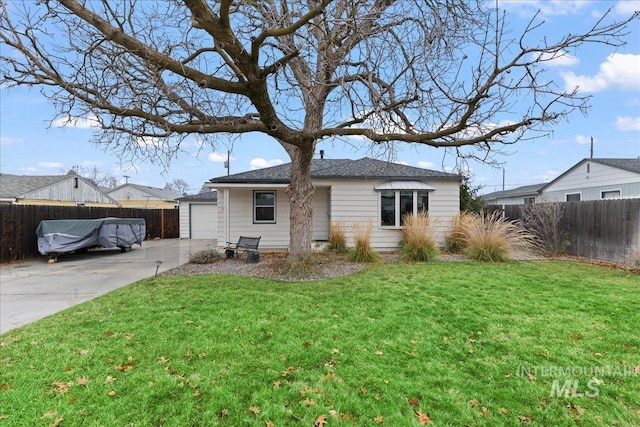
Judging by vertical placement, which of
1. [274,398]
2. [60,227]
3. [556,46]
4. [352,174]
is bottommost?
[274,398]

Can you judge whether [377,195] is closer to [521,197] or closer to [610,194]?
[610,194]

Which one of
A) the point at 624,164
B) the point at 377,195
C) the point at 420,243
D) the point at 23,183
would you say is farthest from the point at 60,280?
the point at 23,183

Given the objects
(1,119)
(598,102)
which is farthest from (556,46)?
(1,119)

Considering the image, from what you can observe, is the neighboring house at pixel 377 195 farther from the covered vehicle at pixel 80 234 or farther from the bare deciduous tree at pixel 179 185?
the bare deciduous tree at pixel 179 185

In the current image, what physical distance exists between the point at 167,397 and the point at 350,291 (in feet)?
11.8

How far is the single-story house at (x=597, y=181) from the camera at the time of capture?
13484mm

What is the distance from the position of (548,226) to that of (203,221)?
1664cm

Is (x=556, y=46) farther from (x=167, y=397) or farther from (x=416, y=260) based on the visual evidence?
(x=167, y=397)

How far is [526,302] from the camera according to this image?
5016 mm

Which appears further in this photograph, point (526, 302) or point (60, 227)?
point (60, 227)

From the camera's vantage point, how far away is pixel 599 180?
1514 cm

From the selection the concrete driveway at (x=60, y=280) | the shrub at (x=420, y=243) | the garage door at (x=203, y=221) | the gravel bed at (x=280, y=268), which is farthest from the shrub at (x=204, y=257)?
the garage door at (x=203, y=221)

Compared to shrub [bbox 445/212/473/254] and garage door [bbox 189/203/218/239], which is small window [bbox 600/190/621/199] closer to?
shrub [bbox 445/212/473/254]

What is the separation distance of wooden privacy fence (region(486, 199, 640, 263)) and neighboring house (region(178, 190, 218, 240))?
1637 centimetres
